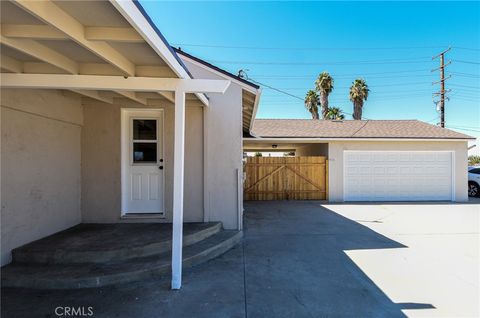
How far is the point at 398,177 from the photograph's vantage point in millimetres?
10844

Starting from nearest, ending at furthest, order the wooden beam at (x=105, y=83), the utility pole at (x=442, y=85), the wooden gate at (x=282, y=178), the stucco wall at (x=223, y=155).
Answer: the wooden beam at (x=105, y=83) → the stucco wall at (x=223, y=155) → the wooden gate at (x=282, y=178) → the utility pole at (x=442, y=85)

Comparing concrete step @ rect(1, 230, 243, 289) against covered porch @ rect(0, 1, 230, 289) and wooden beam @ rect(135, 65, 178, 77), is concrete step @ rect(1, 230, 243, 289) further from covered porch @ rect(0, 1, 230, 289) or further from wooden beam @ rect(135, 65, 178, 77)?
wooden beam @ rect(135, 65, 178, 77)

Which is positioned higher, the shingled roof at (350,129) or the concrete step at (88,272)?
the shingled roof at (350,129)

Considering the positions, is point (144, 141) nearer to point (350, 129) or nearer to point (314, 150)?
point (314, 150)

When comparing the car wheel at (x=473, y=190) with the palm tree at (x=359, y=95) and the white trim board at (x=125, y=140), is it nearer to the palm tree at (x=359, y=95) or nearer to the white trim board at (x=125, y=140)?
the palm tree at (x=359, y=95)

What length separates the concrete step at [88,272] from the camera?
11.1ft

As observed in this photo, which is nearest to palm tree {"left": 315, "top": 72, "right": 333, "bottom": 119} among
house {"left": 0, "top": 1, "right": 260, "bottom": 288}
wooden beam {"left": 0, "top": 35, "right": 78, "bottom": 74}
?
house {"left": 0, "top": 1, "right": 260, "bottom": 288}

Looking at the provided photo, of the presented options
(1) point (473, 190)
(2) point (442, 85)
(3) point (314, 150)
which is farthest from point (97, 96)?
(2) point (442, 85)

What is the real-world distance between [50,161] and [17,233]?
129 centimetres

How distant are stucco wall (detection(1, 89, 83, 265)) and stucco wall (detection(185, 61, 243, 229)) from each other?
8.88 feet

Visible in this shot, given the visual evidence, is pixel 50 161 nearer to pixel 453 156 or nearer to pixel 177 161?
pixel 177 161

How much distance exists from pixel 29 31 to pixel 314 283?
14.3 ft

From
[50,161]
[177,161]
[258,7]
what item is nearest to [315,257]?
[177,161]

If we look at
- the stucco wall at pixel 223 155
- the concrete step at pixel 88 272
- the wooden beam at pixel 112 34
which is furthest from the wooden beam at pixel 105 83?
the concrete step at pixel 88 272
